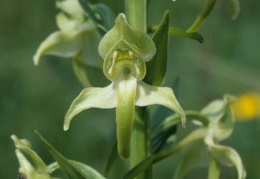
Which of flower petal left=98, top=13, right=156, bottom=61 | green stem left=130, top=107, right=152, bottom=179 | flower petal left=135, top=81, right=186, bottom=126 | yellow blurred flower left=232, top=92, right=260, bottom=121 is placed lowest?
yellow blurred flower left=232, top=92, right=260, bottom=121

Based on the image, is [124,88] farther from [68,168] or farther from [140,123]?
[68,168]

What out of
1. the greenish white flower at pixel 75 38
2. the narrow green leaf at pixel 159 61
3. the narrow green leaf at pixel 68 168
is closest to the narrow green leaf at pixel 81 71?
the greenish white flower at pixel 75 38

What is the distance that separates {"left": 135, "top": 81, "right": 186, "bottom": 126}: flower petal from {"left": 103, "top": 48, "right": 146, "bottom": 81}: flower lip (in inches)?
3.0

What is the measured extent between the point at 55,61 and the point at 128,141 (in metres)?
2.94

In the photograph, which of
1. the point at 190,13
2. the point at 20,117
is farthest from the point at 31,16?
the point at 190,13

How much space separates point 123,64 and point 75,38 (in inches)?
25.8

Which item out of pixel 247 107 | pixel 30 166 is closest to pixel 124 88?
pixel 30 166

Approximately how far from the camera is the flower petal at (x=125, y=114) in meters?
2.34

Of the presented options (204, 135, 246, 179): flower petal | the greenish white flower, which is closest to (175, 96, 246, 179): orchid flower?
(204, 135, 246, 179): flower petal

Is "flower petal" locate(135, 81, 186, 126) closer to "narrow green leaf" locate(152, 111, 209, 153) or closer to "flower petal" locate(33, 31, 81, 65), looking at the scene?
"narrow green leaf" locate(152, 111, 209, 153)

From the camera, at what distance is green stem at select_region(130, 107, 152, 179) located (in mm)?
2717

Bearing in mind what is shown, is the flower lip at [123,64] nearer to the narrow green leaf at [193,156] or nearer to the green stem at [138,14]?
the green stem at [138,14]

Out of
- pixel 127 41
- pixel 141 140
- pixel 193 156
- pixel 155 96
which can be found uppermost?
pixel 127 41

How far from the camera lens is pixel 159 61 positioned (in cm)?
256
